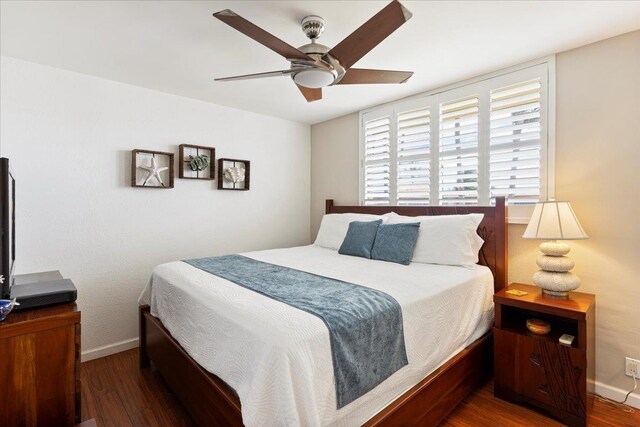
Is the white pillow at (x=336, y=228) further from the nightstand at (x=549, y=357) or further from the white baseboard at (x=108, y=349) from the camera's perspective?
the white baseboard at (x=108, y=349)

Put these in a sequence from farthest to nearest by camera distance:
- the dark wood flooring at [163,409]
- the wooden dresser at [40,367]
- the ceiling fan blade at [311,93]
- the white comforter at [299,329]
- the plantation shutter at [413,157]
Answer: the plantation shutter at [413,157] < the ceiling fan blade at [311,93] < the dark wood flooring at [163,409] < the wooden dresser at [40,367] < the white comforter at [299,329]

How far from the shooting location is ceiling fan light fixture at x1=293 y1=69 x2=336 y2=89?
1.79 meters

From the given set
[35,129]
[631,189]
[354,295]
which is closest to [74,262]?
[35,129]

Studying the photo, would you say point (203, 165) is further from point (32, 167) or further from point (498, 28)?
point (498, 28)

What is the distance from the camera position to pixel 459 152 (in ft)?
9.51

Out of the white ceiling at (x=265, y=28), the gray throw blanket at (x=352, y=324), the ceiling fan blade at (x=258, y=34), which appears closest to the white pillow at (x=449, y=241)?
the gray throw blanket at (x=352, y=324)

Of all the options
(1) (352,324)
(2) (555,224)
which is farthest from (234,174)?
(2) (555,224)

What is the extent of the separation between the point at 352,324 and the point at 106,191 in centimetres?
254

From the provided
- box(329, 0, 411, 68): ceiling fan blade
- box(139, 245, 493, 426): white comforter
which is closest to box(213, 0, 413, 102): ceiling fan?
box(329, 0, 411, 68): ceiling fan blade

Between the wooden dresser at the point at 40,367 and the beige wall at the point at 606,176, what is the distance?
300 cm

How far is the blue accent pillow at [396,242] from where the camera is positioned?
8.39 feet

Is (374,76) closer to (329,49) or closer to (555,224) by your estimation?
(329,49)

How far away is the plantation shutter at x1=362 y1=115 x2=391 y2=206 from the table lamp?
1546 millimetres

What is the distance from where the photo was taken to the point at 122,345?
290 centimetres
